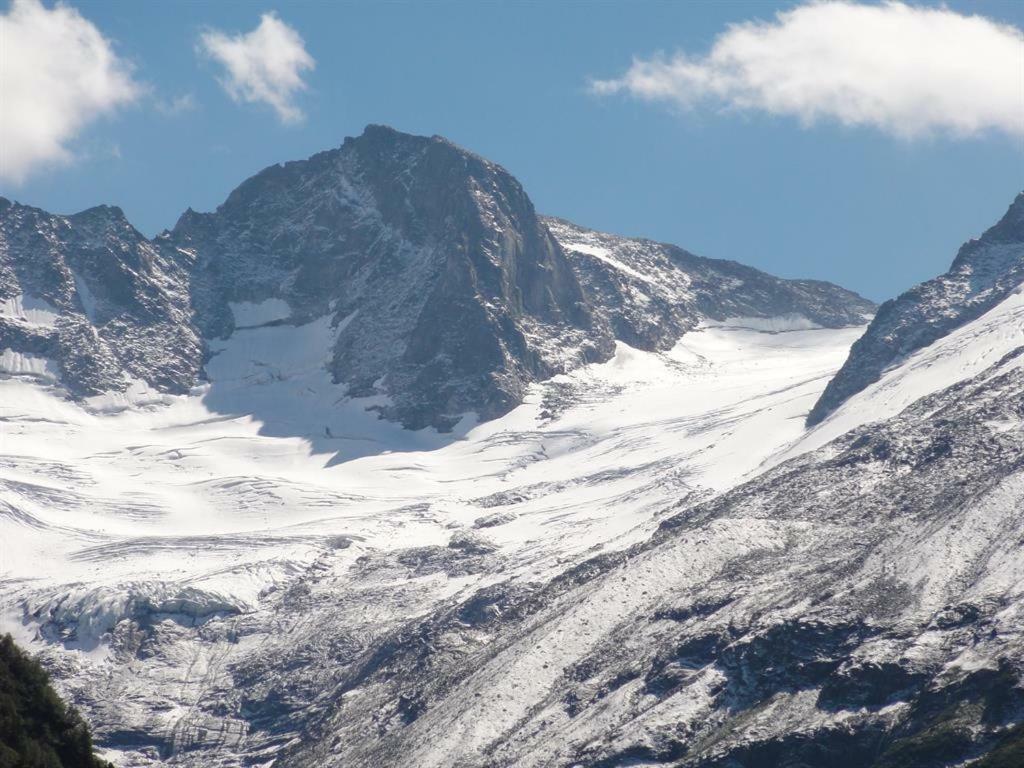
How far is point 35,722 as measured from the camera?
116 m

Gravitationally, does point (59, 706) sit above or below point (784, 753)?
above

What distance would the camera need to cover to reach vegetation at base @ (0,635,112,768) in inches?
4321

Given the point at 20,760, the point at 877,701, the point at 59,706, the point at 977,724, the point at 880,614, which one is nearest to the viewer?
the point at 20,760

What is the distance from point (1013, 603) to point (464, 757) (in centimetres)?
4880

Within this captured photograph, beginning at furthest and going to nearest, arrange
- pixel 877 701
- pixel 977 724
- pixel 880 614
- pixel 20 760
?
pixel 880 614
pixel 877 701
pixel 977 724
pixel 20 760

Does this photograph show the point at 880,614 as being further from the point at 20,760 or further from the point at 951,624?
the point at 20,760

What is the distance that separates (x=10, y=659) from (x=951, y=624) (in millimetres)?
90406

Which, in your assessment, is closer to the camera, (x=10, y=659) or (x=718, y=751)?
(x=10, y=659)

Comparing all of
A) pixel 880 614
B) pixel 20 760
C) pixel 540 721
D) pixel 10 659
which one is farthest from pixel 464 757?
pixel 20 760

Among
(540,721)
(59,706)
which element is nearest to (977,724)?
(540,721)

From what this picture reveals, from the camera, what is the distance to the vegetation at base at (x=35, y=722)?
110m

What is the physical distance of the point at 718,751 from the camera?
177250 millimetres

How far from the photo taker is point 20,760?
348 feet

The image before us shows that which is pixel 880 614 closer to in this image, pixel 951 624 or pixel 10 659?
pixel 951 624
